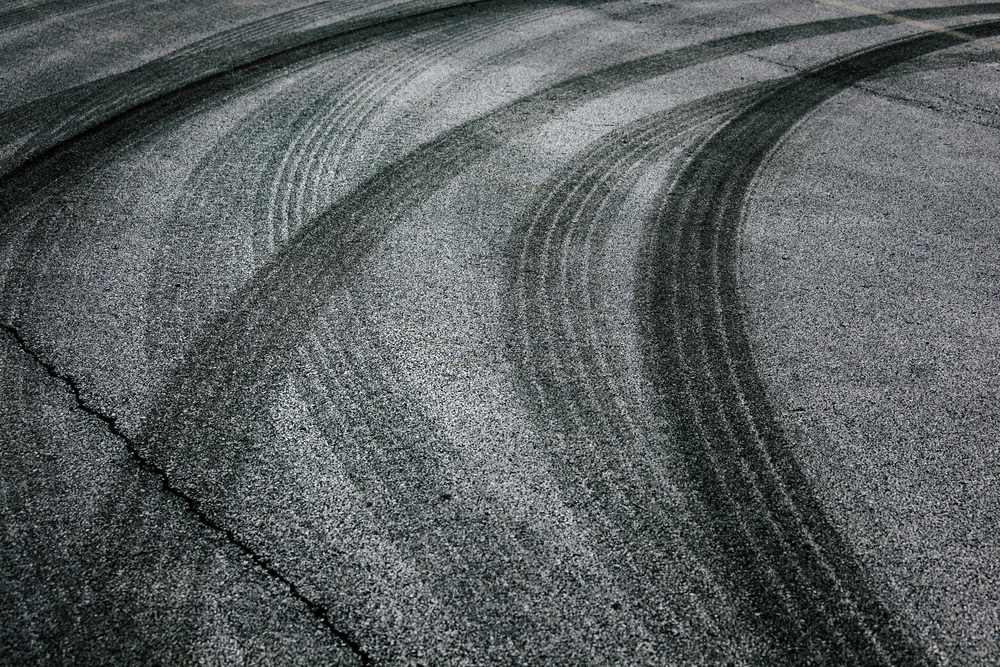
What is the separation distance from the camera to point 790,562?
9.37 ft

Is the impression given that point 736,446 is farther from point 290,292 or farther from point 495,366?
point 290,292

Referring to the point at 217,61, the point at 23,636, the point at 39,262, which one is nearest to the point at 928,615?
the point at 23,636

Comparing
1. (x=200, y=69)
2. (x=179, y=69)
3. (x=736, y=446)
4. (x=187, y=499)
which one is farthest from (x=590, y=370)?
(x=179, y=69)

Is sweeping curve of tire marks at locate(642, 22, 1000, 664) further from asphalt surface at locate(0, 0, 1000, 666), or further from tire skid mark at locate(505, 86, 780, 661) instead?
tire skid mark at locate(505, 86, 780, 661)

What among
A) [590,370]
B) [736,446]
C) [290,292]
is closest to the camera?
[736,446]

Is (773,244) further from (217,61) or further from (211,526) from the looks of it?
(217,61)

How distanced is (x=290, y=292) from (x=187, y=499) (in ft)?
4.78

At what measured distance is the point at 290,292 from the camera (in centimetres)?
421

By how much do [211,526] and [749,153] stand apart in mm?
4472

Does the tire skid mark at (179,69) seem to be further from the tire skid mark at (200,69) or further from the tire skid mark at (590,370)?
the tire skid mark at (590,370)

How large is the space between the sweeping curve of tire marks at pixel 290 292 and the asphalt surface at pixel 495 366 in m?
0.02

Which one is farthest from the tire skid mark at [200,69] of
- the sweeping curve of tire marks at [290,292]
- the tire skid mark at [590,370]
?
the tire skid mark at [590,370]

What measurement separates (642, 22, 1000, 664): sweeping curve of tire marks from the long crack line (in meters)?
1.35

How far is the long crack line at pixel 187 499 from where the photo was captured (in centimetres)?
259
